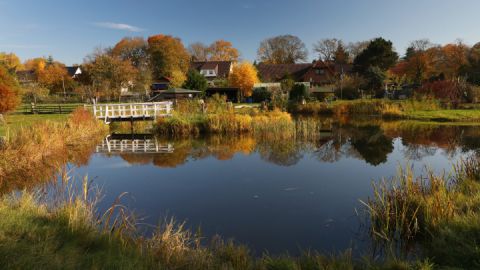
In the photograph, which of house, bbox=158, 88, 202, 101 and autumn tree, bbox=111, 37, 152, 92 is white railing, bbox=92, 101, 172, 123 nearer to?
house, bbox=158, 88, 202, 101

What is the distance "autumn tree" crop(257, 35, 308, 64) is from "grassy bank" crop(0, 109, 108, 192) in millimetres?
51735

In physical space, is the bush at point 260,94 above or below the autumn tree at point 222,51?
below

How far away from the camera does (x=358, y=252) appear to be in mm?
5555

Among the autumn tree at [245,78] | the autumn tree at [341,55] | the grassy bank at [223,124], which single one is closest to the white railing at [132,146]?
the grassy bank at [223,124]

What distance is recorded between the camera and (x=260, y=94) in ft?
126

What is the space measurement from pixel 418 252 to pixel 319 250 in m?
1.43

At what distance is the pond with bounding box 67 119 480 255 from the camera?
21.8ft

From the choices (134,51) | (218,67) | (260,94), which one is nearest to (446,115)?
(260,94)

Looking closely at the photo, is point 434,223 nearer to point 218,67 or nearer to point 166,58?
point 166,58

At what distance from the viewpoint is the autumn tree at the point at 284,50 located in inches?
2576

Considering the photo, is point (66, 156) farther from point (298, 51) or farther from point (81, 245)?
point (298, 51)

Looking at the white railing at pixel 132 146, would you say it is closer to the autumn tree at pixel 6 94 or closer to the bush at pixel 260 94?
the autumn tree at pixel 6 94

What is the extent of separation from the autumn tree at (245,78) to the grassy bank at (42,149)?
76.9 ft

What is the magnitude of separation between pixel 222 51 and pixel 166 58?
21.1 meters
